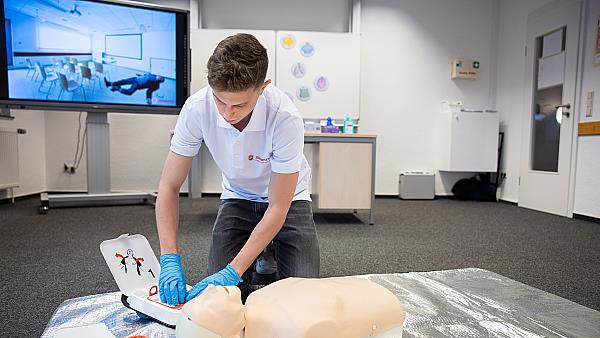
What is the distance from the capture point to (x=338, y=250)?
2.18 meters

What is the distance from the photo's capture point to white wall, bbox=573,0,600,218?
127 inches

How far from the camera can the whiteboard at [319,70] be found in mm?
4191

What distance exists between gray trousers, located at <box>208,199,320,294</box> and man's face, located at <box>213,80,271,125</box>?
1.61 ft

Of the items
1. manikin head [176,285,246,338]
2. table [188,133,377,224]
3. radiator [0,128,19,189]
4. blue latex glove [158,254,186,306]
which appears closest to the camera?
manikin head [176,285,246,338]

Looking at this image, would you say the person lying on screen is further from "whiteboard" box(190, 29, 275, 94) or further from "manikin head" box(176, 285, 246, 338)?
"manikin head" box(176, 285, 246, 338)

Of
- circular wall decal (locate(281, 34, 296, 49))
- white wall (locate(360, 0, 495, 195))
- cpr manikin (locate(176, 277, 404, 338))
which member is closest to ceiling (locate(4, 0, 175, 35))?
circular wall decal (locate(281, 34, 296, 49))

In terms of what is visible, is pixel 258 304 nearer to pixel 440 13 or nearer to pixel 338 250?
pixel 338 250

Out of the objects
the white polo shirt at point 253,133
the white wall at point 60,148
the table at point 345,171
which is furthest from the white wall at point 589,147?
the white wall at point 60,148

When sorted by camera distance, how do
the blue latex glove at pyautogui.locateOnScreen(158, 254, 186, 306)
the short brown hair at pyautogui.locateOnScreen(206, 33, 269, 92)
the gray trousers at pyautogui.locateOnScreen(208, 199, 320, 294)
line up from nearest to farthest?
the short brown hair at pyautogui.locateOnScreen(206, 33, 269, 92) < the blue latex glove at pyautogui.locateOnScreen(158, 254, 186, 306) < the gray trousers at pyautogui.locateOnScreen(208, 199, 320, 294)

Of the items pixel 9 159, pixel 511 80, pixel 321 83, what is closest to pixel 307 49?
pixel 321 83

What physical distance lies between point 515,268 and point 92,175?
126 inches

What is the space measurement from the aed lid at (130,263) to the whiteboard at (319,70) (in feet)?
10.7

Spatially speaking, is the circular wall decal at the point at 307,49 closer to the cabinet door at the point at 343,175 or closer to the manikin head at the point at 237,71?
the cabinet door at the point at 343,175

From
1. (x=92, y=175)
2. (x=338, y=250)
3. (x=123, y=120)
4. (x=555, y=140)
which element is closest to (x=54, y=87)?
(x=92, y=175)
